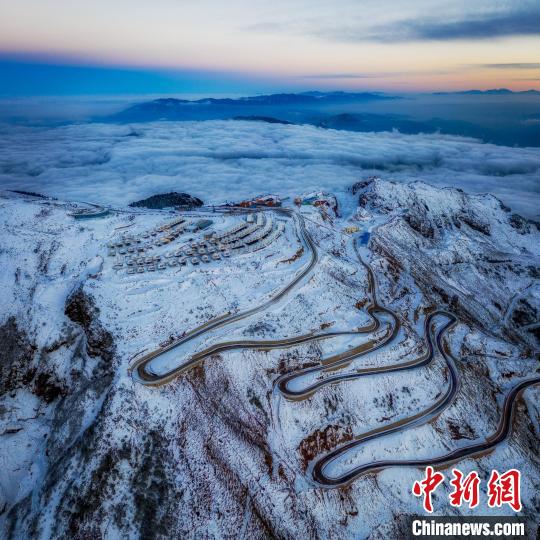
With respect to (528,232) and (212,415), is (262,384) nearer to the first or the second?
(212,415)

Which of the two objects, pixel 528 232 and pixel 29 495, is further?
pixel 528 232

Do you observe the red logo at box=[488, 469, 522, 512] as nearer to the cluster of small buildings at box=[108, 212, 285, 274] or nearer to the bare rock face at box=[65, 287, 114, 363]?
the bare rock face at box=[65, 287, 114, 363]

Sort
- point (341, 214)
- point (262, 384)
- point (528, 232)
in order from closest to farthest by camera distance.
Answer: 1. point (262, 384)
2. point (341, 214)
3. point (528, 232)

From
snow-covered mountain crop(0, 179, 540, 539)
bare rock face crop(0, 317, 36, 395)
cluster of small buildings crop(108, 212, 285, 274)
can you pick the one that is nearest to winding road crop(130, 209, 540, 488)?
snow-covered mountain crop(0, 179, 540, 539)

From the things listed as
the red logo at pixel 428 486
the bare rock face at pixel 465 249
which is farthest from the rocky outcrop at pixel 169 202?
the red logo at pixel 428 486

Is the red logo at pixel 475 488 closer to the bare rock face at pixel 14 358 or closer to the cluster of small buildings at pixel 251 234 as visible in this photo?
the cluster of small buildings at pixel 251 234

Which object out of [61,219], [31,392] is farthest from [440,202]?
[31,392]

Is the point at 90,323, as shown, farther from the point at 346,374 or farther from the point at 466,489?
the point at 466,489

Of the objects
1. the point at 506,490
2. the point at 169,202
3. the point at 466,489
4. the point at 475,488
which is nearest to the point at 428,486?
the point at 466,489
